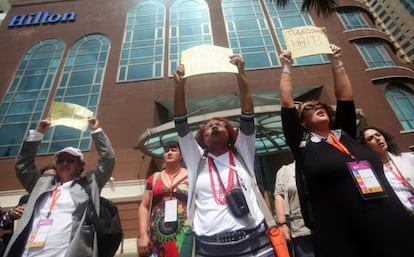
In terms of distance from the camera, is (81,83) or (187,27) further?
(187,27)

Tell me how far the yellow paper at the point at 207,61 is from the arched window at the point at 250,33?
11496 millimetres

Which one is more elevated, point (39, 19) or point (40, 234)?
point (39, 19)

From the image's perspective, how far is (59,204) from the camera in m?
2.51

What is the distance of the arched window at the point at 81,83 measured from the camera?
11977 millimetres

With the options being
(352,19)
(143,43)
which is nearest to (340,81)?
(143,43)

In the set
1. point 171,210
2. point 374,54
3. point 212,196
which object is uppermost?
point 374,54

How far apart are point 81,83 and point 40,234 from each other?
1294 cm

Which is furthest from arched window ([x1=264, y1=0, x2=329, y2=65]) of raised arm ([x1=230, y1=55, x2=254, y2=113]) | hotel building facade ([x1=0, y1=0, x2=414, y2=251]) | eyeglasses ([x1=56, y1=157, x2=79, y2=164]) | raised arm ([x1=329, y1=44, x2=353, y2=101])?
eyeglasses ([x1=56, y1=157, x2=79, y2=164])

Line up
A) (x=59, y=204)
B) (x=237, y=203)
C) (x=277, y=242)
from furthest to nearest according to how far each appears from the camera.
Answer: (x=59, y=204) → (x=237, y=203) → (x=277, y=242)

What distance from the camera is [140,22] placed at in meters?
16.1

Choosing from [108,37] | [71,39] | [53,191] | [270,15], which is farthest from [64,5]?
[53,191]

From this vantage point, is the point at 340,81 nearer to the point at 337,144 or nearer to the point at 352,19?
the point at 337,144

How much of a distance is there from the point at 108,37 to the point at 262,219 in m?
16.0

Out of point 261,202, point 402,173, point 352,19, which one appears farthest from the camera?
point 352,19
